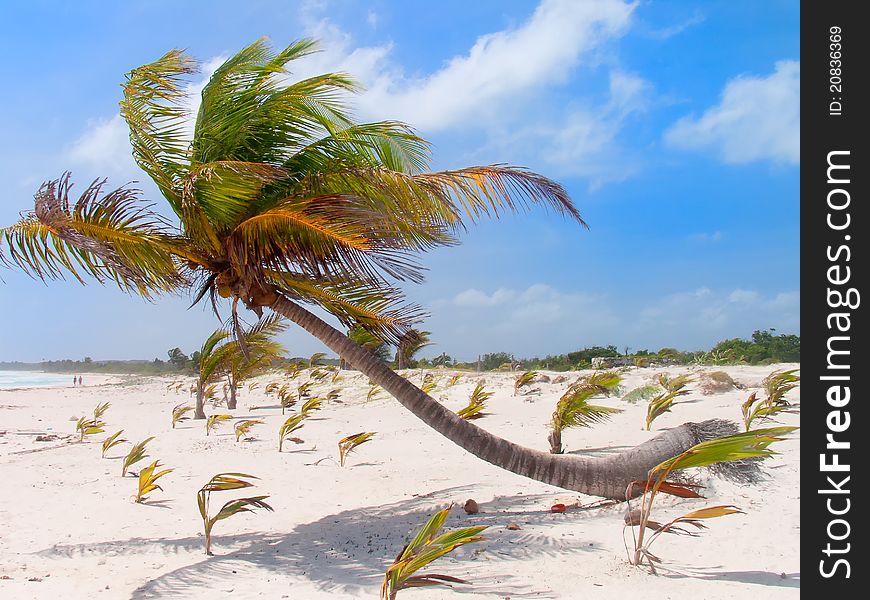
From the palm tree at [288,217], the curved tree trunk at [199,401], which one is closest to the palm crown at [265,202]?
the palm tree at [288,217]

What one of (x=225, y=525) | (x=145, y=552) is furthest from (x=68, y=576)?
(x=225, y=525)

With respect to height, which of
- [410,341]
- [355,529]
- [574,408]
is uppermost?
[410,341]

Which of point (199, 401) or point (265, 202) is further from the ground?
point (265, 202)

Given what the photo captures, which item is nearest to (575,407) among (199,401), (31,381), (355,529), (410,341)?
(410,341)

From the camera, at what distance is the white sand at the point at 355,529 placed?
167 inches

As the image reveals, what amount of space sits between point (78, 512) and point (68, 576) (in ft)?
8.87

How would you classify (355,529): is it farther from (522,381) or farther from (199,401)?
(522,381)

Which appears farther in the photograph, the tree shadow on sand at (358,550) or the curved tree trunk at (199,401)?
the curved tree trunk at (199,401)

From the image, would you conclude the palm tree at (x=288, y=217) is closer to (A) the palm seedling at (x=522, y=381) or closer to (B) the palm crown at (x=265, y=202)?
(B) the palm crown at (x=265, y=202)

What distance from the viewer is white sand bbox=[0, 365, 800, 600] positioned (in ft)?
13.9

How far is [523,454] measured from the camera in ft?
19.3

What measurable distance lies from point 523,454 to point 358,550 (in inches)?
69.1

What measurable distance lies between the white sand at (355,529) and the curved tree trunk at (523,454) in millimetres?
300
